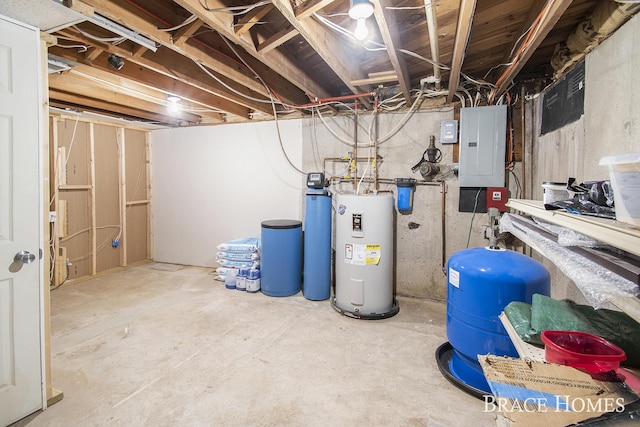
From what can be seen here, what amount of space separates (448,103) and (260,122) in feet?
7.90

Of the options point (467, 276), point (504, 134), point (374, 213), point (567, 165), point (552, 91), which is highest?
point (552, 91)

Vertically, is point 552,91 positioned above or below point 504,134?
above

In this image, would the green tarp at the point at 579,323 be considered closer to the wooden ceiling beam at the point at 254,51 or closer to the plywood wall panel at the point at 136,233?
the wooden ceiling beam at the point at 254,51

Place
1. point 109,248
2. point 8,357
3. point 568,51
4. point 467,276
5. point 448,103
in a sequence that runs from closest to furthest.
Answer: point 8,357
point 467,276
point 568,51
point 448,103
point 109,248

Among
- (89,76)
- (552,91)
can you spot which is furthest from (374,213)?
(89,76)

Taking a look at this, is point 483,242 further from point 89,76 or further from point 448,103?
point 89,76

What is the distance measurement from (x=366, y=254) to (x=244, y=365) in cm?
144

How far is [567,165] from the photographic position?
7.09 ft

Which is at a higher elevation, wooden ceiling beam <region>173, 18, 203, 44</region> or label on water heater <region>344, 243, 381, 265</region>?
wooden ceiling beam <region>173, 18, 203, 44</region>

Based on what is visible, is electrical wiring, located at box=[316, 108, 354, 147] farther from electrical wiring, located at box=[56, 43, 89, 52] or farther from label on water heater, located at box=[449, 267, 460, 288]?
electrical wiring, located at box=[56, 43, 89, 52]

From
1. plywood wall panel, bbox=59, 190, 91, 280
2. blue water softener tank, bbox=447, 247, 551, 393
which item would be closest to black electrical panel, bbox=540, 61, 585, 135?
blue water softener tank, bbox=447, 247, 551, 393

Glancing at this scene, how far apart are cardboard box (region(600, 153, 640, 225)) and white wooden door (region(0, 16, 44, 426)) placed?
98.9 inches

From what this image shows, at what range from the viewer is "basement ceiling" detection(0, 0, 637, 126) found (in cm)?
165

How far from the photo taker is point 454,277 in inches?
79.9
